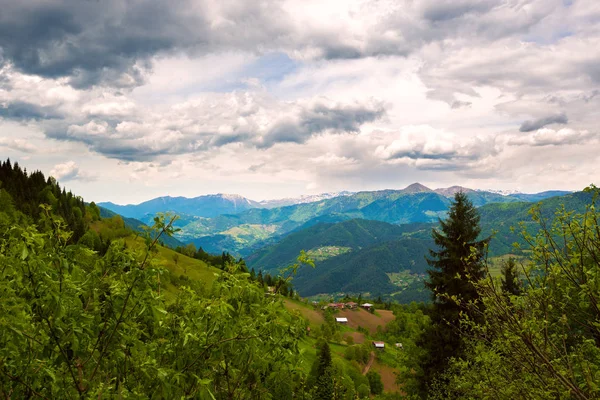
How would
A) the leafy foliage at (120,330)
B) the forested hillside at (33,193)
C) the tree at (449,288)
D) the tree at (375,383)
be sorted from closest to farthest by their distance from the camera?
the leafy foliage at (120,330) < the tree at (449,288) < the tree at (375,383) < the forested hillside at (33,193)

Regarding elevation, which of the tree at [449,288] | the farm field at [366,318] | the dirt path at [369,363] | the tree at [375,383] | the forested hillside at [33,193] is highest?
the forested hillside at [33,193]

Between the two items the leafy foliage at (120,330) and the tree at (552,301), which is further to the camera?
the tree at (552,301)

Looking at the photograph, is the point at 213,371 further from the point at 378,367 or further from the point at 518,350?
the point at 378,367

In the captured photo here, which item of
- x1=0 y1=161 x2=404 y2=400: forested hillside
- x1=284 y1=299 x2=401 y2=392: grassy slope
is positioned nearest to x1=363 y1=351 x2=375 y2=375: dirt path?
x1=284 y1=299 x2=401 y2=392: grassy slope

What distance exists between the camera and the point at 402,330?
159250mm

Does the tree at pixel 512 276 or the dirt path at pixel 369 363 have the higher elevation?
the tree at pixel 512 276

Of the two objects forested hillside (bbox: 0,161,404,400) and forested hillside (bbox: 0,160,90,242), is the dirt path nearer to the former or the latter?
forested hillside (bbox: 0,160,90,242)

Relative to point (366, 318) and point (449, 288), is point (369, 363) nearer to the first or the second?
point (366, 318)

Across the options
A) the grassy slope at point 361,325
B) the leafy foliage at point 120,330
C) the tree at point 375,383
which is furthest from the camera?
the grassy slope at point 361,325

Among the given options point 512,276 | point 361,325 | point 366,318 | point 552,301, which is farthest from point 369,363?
point 552,301

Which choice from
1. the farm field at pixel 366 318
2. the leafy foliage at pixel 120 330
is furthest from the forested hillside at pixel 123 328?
the farm field at pixel 366 318

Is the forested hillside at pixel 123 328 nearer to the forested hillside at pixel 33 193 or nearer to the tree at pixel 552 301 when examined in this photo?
the tree at pixel 552 301

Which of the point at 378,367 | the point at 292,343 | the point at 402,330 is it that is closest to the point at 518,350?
the point at 292,343

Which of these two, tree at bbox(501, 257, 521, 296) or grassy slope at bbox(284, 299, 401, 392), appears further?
grassy slope at bbox(284, 299, 401, 392)
